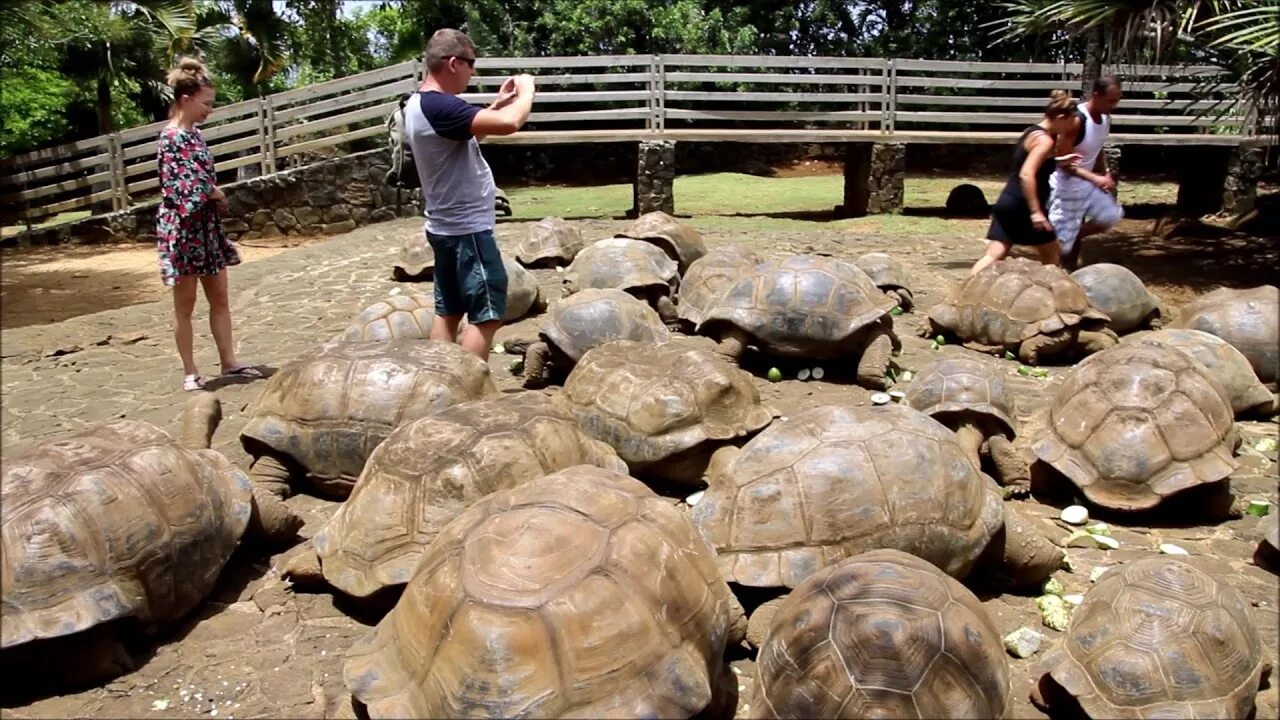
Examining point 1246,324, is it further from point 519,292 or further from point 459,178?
point 519,292

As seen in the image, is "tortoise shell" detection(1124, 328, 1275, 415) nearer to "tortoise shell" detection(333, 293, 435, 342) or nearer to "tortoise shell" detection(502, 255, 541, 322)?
"tortoise shell" detection(333, 293, 435, 342)

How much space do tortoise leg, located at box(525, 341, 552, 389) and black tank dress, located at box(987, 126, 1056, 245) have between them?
447 centimetres

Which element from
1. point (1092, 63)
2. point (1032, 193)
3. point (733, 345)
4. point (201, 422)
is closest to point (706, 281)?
point (733, 345)

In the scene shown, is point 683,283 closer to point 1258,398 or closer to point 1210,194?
point 1258,398

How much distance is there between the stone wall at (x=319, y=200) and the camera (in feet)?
52.0

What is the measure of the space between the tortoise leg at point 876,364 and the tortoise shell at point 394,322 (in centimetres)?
323

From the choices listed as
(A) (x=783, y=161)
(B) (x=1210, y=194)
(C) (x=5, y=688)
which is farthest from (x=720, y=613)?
(A) (x=783, y=161)

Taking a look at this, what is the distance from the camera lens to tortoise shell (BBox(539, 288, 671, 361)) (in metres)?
6.61

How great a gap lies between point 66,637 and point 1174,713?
3983 mm

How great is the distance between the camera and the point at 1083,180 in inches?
342

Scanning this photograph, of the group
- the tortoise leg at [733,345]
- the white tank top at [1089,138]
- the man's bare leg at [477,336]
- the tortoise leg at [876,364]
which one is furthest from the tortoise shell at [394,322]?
the white tank top at [1089,138]

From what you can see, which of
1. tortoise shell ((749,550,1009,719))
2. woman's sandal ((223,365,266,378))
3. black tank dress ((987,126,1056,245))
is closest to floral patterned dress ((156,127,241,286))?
woman's sandal ((223,365,266,378))

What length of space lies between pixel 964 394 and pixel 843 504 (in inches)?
80.4

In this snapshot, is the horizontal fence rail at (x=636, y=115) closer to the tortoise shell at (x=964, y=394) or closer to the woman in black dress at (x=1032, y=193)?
the woman in black dress at (x=1032, y=193)
